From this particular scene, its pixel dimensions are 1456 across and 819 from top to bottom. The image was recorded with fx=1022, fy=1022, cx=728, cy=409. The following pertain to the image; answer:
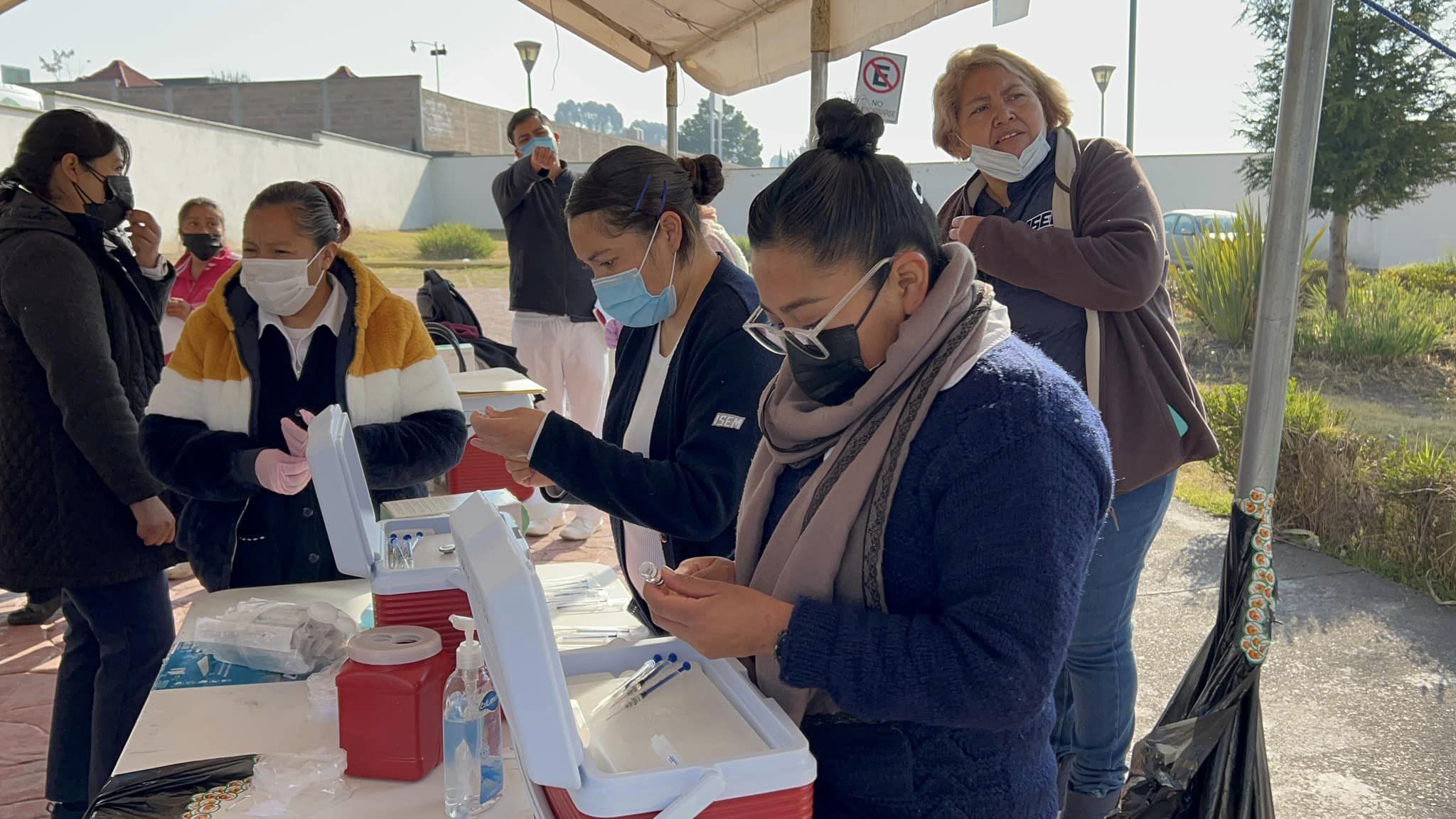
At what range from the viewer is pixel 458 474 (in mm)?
3637

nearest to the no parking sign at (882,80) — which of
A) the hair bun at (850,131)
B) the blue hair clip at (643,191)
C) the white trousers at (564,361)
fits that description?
the blue hair clip at (643,191)

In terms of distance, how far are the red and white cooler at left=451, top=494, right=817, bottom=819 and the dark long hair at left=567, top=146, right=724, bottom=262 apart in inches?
34.0

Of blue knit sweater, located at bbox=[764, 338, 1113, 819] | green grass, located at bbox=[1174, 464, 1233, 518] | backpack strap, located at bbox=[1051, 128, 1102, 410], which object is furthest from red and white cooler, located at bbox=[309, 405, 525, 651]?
green grass, located at bbox=[1174, 464, 1233, 518]

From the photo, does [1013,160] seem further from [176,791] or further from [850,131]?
[176,791]

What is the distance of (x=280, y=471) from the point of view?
6.73ft

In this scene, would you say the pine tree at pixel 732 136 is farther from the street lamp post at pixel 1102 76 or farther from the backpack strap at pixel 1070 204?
the backpack strap at pixel 1070 204

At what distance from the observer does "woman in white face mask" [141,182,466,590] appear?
220cm

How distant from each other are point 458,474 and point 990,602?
2.85 metres

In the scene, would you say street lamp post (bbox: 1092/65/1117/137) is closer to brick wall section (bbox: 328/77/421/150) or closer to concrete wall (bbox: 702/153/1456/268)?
concrete wall (bbox: 702/153/1456/268)

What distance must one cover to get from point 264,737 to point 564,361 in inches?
151

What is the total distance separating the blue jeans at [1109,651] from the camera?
2145 mm

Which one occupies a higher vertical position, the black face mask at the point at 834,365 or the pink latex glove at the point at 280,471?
the black face mask at the point at 834,365

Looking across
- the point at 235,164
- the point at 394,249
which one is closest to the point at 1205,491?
the point at 394,249

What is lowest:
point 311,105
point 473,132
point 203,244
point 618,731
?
point 618,731
